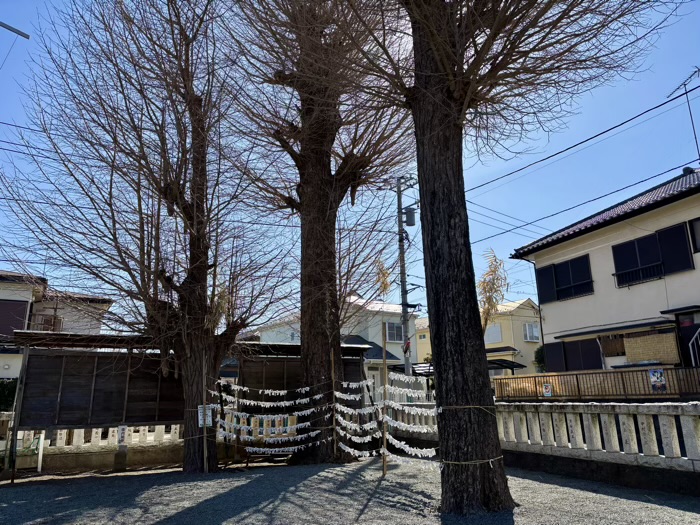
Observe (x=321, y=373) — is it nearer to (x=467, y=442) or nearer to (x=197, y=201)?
(x=197, y=201)

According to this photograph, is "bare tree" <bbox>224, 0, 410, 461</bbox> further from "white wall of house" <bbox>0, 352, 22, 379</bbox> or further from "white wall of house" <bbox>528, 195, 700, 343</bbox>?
"white wall of house" <bbox>0, 352, 22, 379</bbox>

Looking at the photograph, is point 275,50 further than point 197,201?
No

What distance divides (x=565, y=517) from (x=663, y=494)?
6.15 feet

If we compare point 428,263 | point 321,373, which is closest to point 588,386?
point 321,373

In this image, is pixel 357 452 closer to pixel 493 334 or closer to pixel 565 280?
pixel 565 280

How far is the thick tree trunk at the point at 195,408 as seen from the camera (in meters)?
8.45

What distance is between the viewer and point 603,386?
1277cm

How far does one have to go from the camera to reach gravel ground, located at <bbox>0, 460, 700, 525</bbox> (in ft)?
16.4

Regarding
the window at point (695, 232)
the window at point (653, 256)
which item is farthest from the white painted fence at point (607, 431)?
the window at point (653, 256)

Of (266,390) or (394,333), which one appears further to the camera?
(394,333)

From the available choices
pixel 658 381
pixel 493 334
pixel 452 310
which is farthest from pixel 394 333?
pixel 452 310

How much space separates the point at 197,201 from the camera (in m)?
8.74

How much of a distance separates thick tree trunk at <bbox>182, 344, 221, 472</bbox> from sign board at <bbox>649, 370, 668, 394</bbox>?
9.78 meters

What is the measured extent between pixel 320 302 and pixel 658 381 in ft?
26.5
